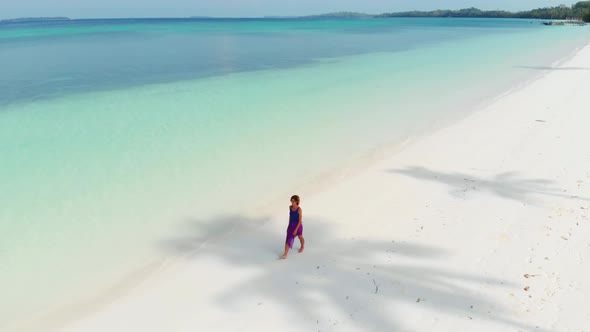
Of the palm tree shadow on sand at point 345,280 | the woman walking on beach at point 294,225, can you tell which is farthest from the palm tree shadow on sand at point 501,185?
the woman walking on beach at point 294,225

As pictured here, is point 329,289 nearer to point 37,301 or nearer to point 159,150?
point 37,301

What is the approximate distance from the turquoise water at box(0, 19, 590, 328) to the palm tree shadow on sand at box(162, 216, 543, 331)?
141 centimetres

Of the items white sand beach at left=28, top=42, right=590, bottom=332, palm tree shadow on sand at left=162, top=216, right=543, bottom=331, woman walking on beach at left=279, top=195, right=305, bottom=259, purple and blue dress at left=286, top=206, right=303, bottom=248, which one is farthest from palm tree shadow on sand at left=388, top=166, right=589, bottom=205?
purple and blue dress at left=286, top=206, right=303, bottom=248

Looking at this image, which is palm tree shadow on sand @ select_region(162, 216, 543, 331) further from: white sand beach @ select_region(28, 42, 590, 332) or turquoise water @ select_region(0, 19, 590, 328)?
turquoise water @ select_region(0, 19, 590, 328)

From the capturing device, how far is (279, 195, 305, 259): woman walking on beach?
20.6 ft

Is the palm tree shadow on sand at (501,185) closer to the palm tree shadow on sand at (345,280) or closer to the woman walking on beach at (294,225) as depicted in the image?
the palm tree shadow on sand at (345,280)

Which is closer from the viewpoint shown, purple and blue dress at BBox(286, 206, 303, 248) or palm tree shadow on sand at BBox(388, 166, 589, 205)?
purple and blue dress at BBox(286, 206, 303, 248)

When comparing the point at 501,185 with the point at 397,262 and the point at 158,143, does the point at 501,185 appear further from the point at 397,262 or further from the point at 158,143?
the point at 158,143

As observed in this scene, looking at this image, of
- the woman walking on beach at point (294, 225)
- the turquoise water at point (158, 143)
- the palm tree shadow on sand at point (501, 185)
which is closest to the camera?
the woman walking on beach at point (294, 225)

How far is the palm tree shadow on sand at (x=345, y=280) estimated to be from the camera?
519 centimetres

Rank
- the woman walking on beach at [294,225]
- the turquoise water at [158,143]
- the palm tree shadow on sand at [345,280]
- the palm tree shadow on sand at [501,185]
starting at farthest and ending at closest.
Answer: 1. the palm tree shadow on sand at [501,185]
2. the turquoise water at [158,143]
3. the woman walking on beach at [294,225]
4. the palm tree shadow on sand at [345,280]

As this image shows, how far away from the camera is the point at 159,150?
40.1 feet

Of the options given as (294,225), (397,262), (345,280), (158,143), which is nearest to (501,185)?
(397,262)

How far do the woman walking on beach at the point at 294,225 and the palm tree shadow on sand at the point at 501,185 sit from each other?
12.1 feet
